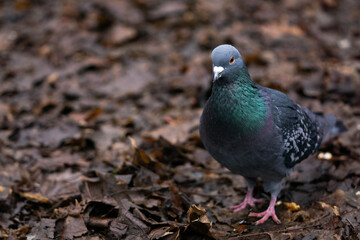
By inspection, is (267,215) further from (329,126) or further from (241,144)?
(329,126)

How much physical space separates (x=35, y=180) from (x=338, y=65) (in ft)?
15.5

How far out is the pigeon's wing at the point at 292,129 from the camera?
4266mm

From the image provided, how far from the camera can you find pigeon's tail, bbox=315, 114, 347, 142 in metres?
4.95

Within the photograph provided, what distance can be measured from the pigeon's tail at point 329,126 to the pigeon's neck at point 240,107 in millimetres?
1097

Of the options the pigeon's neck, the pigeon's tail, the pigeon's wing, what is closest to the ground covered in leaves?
the pigeon's tail

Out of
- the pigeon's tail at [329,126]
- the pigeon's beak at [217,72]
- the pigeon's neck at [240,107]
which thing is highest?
the pigeon's beak at [217,72]

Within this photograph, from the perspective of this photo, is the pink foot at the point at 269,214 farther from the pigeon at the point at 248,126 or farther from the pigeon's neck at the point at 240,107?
the pigeon's neck at the point at 240,107

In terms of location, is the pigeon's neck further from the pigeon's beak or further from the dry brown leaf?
the dry brown leaf

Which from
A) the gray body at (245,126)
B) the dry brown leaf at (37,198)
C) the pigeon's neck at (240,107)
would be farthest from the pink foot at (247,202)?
the dry brown leaf at (37,198)

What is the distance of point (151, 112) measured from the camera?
6.48m

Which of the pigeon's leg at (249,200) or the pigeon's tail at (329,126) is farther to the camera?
the pigeon's tail at (329,126)

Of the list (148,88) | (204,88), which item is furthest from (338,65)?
(148,88)

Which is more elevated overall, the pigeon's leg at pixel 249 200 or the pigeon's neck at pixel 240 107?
the pigeon's neck at pixel 240 107

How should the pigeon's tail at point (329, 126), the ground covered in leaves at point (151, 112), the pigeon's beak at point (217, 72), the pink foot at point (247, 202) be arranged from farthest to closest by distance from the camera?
the pigeon's tail at point (329, 126), the pink foot at point (247, 202), the ground covered in leaves at point (151, 112), the pigeon's beak at point (217, 72)
